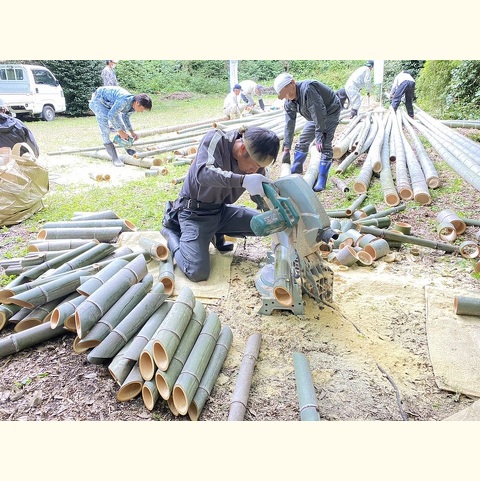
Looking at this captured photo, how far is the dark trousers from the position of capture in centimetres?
885

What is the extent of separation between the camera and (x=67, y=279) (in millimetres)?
2713

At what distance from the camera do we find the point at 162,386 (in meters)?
2.03

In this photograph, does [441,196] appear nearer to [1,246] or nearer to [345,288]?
[345,288]

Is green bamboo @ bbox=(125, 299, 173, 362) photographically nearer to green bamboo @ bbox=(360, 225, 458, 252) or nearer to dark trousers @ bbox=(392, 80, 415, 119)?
green bamboo @ bbox=(360, 225, 458, 252)

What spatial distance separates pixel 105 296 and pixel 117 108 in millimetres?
4794

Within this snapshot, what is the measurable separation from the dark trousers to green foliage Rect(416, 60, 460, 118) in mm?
733

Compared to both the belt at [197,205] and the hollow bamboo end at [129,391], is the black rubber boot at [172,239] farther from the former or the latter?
the hollow bamboo end at [129,391]

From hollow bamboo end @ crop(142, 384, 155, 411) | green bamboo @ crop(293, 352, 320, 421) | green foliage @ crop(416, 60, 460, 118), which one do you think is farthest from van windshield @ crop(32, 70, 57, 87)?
green foliage @ crop(416, 60, 460, 118)

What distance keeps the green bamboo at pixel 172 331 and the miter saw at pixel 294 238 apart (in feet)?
1.98

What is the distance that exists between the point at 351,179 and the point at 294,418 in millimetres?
4630

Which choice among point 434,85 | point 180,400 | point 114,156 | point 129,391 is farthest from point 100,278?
point 434,85

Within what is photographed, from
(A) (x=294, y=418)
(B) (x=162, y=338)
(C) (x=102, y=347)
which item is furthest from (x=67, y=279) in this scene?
(A) (x=294, y=418)

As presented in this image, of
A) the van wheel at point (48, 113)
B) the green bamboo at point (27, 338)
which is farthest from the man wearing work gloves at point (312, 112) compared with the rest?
the van wheel at point (48, 113)

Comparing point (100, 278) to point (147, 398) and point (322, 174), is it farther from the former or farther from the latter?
point (322, 174)
